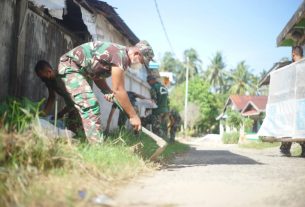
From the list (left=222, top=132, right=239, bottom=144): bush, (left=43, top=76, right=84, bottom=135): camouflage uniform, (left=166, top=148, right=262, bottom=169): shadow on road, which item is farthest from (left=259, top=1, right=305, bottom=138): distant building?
(left=222, top=132, right=239, bottom=144): bush

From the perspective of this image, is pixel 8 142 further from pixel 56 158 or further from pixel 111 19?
pixel 111 19

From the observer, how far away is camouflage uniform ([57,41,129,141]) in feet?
14.3

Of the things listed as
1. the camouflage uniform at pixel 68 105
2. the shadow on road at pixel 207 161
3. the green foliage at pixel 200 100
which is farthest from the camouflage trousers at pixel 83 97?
the green foliage at pixel 200 100

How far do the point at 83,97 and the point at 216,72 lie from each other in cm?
5928

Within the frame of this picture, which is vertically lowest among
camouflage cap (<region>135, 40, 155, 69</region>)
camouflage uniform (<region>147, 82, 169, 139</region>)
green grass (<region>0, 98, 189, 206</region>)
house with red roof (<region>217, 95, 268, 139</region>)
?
green grass (<region>0, 98, 189, 206</region>)

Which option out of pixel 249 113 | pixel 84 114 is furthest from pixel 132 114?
pixel 249 113

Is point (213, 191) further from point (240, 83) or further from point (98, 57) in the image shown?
point (240, 83)

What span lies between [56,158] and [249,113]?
37.0 m

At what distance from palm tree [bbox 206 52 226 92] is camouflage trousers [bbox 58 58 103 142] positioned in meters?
58.0

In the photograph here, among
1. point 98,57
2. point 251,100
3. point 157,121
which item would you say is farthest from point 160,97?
point 251,100

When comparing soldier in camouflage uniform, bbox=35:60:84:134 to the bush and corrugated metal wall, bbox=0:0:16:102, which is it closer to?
corrugated metal wall, bbox=0:0:16:102

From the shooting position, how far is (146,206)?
8.04 feet

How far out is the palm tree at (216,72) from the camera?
62.0 m

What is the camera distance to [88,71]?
4.72m
